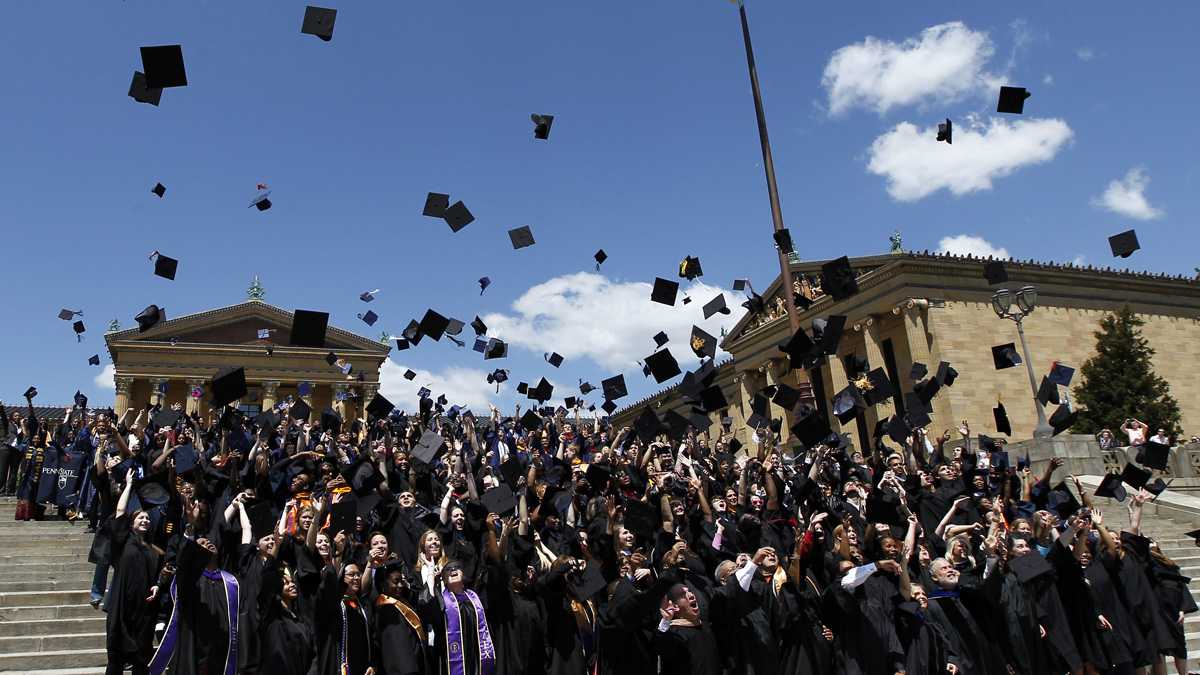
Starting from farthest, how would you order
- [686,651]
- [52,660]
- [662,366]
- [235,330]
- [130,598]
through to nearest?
[235,330]
[662,366]
[52,660]
[130,598]
[686,651]

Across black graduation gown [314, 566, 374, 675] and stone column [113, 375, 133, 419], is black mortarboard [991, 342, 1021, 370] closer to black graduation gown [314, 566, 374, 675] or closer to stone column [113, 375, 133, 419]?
black graduation gown [314, 566, 374, 675]

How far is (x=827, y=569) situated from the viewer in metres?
6.68

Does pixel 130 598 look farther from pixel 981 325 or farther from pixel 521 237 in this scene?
pixel 981 325

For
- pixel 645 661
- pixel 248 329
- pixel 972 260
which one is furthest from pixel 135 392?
pixel 645 661

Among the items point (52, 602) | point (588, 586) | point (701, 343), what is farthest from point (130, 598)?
point (701, 343)

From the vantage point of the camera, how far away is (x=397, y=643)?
570 centimetres

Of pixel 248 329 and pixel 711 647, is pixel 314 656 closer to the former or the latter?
pixel 711 647

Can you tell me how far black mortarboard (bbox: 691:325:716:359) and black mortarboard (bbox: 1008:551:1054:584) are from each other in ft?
24.1

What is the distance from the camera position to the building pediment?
53.8m

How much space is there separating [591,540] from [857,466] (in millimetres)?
8621

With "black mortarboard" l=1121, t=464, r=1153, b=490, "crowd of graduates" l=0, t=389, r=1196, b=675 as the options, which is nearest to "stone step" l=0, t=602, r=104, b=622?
"crowd of graduates" l=0, t=389, r=1196, b=675

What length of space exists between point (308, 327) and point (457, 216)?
10.2 ft

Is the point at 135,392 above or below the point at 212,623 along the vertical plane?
above

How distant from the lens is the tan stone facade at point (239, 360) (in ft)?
174
